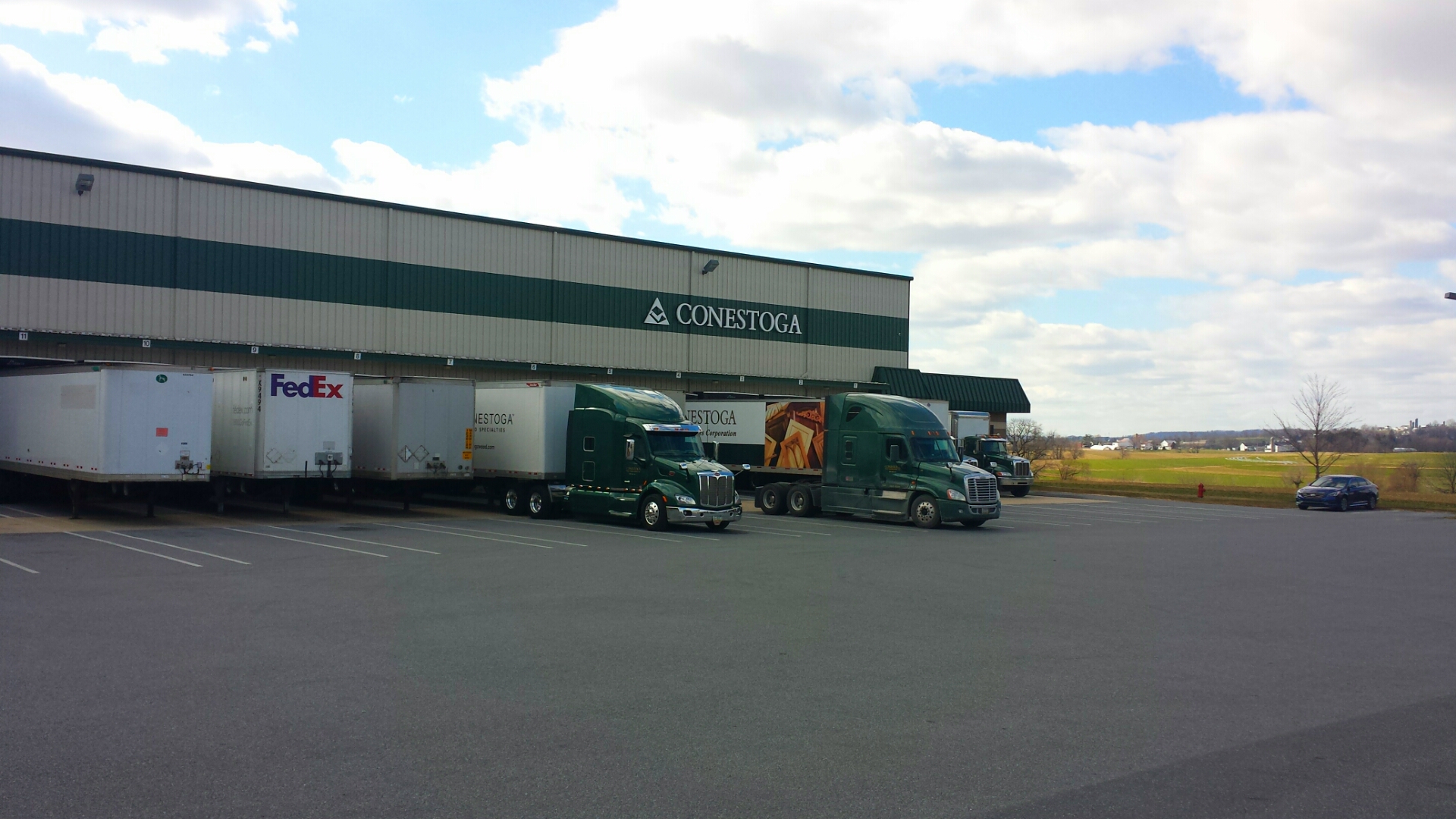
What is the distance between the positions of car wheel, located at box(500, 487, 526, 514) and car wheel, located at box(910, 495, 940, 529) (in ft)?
33.4

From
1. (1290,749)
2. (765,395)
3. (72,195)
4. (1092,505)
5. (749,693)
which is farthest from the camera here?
(765,395)

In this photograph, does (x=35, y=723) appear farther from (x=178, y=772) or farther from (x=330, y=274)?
(x=330, y=274)

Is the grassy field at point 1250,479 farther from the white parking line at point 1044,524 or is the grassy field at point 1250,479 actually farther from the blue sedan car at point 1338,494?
the white parking line at point 1044,524

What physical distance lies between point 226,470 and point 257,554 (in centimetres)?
890

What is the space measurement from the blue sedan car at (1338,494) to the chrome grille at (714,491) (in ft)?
93.3

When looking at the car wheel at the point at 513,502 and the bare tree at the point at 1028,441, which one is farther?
the bare tree at the point at 1028,441

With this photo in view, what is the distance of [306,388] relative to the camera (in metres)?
24.6

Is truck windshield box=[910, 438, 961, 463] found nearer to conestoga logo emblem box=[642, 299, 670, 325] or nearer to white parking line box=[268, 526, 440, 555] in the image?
white parking line box=[268, 526, 440, 555]

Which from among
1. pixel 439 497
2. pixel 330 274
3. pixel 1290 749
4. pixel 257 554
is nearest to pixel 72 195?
pixel 330 274

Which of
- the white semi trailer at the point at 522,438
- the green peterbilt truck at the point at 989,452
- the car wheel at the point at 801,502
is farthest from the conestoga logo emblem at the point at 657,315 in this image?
the car wheel at the point at 801,502

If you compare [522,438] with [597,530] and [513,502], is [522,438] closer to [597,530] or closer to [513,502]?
[513,502]

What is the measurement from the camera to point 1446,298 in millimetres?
27969

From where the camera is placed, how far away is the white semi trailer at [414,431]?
86.4 feet

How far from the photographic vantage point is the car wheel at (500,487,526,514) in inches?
1088
